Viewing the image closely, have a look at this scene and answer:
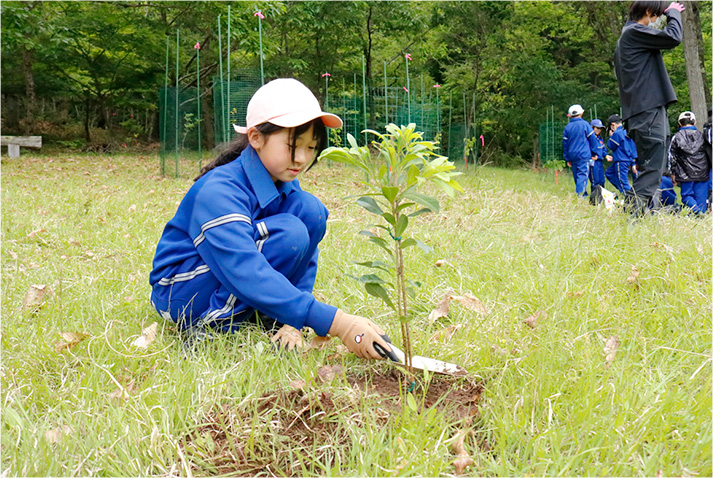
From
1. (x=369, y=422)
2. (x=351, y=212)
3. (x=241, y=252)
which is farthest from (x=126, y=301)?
(x=351, y=212)

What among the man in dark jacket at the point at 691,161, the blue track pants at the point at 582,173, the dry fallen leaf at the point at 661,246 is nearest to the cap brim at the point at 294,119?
the dry fallen leaf at the point at 661,246

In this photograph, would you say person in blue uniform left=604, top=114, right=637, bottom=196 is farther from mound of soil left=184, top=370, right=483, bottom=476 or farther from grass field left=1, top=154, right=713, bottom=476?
mound of soil left=184, top=370, right=483, bottom=476

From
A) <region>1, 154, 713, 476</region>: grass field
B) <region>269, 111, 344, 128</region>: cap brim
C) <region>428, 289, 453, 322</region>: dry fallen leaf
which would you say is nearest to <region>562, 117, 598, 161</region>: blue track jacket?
<region>1, 154, 713, 476</region>: grass field

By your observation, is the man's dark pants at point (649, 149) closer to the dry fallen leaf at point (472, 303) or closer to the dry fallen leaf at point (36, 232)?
the dry fallen leaf at point (472, 303)

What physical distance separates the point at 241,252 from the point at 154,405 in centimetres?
48

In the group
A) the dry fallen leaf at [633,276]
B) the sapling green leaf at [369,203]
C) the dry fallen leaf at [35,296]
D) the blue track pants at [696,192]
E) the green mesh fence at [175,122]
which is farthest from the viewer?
the green mesh fence at [175,122]

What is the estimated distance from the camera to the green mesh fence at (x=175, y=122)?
9469 millimetres

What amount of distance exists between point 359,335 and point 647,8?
3.97 metres

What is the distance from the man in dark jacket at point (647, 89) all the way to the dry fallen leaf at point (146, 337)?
3462 millimetres

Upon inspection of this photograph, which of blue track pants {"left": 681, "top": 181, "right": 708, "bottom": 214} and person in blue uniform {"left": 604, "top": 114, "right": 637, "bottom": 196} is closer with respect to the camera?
blue track pants {"left": 681, "top": 181, "right": 708, "bottom": 214}

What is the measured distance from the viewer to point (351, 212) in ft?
16.3

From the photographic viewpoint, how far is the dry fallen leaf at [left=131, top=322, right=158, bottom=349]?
1.91 m

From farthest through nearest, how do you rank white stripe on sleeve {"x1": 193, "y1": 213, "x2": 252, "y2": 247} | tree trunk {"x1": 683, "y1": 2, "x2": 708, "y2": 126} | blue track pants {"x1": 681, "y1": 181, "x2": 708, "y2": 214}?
tree trunk {"x1": 683, "y1": 2, "x2": 708, "y2": 126} → blue track pants {"x1": 681, "y1": 181, "x2": 708, "y2": 214} → white stripe on sleeve {"x1": 193, "y1": 213, "x2": 252, "y2": 247}

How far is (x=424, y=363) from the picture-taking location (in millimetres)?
1619
